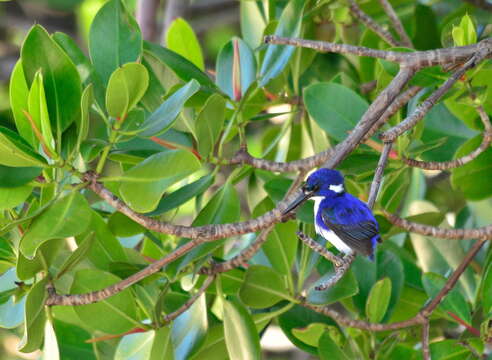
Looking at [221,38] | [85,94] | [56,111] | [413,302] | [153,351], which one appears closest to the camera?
[85,94]

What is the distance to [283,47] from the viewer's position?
2.10 m

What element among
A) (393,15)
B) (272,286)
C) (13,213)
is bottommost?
(272,286)

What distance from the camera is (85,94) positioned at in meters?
1.58

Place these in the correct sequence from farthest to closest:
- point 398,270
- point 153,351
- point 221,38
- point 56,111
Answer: point 221,38 → point 398,270 → point 153,351 → point 56,111

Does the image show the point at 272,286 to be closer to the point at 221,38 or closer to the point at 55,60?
the point at 55,60

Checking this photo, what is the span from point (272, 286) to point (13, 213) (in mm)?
603

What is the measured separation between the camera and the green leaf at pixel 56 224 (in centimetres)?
161

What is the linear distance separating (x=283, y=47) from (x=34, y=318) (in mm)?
903

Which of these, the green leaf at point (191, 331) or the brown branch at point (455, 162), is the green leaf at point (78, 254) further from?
the brown branch at point (455, 162)

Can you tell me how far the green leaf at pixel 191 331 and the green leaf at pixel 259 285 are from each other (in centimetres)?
10

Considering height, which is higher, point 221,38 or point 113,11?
point 113,11

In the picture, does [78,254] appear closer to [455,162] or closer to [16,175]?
[16,175]

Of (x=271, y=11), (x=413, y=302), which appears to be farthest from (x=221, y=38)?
(x=413, y=302)

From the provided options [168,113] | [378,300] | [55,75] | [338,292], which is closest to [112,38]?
[55,75]
